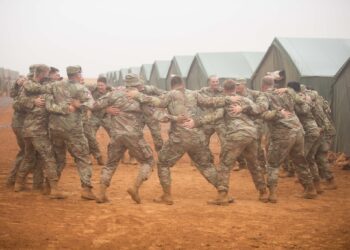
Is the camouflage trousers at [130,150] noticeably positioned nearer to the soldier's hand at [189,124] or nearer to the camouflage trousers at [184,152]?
the camouflage trousers at [184,152]

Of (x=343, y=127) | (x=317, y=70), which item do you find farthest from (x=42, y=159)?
(x=317, y=70)

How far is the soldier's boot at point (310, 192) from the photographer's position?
7793 mm

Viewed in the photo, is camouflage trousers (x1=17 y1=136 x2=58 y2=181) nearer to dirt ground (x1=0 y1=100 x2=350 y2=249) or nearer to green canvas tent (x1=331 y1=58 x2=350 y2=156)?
dirt ground (x1=0 y1=100 x2=350 y2=249)

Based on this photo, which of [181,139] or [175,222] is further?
[181,139]

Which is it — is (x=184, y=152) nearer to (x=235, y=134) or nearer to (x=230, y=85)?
(x=235, y=134)

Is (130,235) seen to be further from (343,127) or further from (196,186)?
(343,127)

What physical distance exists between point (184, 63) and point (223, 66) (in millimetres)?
4784

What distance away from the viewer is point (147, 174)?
23.2 ft

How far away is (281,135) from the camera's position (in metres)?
7.43

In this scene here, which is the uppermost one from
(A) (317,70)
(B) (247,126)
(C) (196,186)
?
(A) (317,70)

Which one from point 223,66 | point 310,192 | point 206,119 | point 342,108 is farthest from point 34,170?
point 223,66

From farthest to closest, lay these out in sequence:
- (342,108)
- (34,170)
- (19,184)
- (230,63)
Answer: (230,63) → (342,108) → (34,170) → (19,184)

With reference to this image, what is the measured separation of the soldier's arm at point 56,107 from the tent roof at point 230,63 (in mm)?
12689

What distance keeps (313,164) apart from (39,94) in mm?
5299
